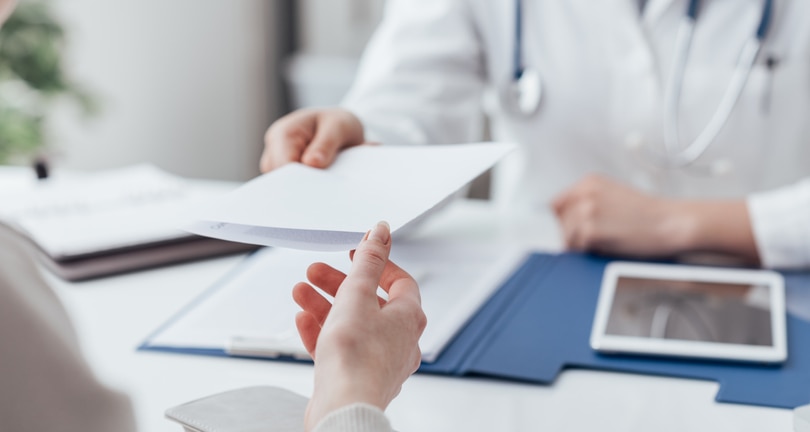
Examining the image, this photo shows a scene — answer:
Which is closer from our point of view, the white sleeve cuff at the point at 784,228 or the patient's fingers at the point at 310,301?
the patient's fingers at the point at 310,301

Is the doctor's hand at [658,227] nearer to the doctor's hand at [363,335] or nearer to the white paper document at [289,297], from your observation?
the white paper document at [289,297]

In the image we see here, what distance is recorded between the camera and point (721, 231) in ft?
2.97

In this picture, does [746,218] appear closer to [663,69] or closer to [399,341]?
[663,69]

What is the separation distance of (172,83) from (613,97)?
1.50 m

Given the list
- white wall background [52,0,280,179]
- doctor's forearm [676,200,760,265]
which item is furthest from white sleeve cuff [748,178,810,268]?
white wall background [52,0,280,179]

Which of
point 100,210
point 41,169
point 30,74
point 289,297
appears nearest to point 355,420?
point 289,297

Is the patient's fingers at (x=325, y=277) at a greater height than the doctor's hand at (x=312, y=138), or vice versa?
Result: the doctor's hand at (x=312, y=138)


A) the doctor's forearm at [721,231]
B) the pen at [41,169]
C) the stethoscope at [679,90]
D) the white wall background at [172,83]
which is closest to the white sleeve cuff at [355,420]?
the doctor's forearm at [721,231]

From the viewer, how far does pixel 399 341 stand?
1.42 ft

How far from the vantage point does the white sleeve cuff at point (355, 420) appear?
0.37 metres

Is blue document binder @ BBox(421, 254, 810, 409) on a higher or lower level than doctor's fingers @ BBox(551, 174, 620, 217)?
lower

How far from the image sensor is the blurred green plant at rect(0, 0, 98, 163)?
1751 mm

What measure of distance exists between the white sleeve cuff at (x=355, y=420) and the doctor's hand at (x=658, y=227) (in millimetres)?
584

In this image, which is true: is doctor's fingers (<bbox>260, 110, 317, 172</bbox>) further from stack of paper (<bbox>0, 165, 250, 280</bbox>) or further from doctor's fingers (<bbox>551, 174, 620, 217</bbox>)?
doctor's fingers (<bbox>551, 174, 620, 217</bbox>)
